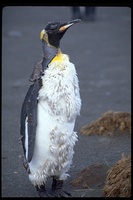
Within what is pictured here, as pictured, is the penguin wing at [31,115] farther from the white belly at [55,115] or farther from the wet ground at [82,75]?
the wet ground at [82,75]

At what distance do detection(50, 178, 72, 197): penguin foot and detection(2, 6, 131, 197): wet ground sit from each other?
8 cm

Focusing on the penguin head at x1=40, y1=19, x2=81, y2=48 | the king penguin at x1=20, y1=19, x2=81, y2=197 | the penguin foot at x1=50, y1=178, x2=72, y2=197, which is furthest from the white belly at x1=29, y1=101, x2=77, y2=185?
the penguin head at x1=40, y1=19, x2=81, y2=48

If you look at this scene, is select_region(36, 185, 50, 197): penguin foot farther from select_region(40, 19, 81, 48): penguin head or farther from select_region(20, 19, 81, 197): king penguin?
select_region(40, 19, 81, 48): penguin head

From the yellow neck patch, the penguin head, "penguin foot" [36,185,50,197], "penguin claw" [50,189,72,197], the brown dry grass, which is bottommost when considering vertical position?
"penguin claw" [50,189,72,197]

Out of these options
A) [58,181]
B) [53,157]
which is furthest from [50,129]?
[58,181]

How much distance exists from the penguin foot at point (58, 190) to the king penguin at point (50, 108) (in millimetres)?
181

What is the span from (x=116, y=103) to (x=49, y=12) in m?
7.64

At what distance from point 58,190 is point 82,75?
3.78 meters

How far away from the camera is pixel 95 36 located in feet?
31.6

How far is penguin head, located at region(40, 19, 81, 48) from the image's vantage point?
3.11 meters

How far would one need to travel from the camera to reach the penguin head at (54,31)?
3109 millimetres

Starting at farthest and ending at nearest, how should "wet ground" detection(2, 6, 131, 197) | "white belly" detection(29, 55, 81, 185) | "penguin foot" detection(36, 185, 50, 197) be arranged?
"wet ground" detection(2, 6, 131, 197) < "penguin foot" detection(36, 185, 50, 197) < "white belly" detection(29, 55, 81, 185)

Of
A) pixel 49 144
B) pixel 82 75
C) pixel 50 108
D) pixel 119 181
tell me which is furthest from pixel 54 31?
pixel 82 75

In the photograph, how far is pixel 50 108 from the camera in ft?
10.2
